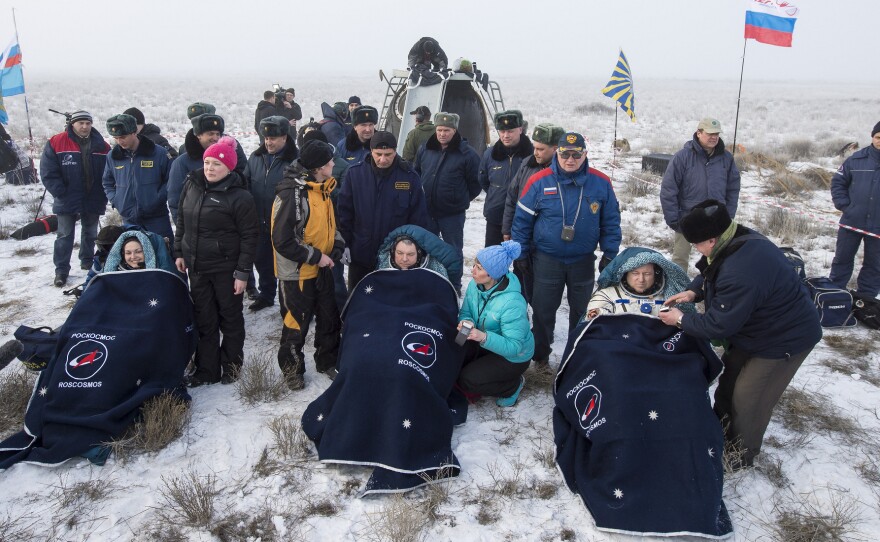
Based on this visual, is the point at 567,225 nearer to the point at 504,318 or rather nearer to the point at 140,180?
the point at 504,318

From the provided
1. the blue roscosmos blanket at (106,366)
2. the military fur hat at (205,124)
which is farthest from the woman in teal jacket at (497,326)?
the military fur hat at (205,124)

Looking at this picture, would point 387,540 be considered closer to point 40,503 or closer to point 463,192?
point 40,503

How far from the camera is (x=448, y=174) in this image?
5.70 metres

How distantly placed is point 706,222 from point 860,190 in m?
3.94

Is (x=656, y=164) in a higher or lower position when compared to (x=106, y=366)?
higher

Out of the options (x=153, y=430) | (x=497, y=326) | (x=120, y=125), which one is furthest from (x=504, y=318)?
(x=120, y=125)

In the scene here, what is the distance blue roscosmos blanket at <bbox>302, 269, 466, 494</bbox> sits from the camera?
10.9 ft

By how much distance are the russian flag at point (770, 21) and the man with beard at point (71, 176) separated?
8803 millimetres

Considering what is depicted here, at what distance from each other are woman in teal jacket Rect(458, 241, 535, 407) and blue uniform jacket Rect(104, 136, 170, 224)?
3290mm

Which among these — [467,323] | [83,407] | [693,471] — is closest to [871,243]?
[693,471]

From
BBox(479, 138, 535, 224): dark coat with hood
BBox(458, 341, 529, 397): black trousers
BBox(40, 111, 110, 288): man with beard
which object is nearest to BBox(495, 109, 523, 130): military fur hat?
BBox(479, 138, 535, 224): dark coat with hood

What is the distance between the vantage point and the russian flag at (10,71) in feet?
28.9

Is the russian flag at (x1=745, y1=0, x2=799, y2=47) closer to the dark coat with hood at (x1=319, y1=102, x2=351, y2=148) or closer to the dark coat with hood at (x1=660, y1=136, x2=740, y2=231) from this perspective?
the dark coat with hood at (x1=660, y1=136, x2=740, y2=231)

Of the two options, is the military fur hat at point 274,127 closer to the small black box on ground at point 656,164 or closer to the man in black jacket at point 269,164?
the man in black jacket at point 269,164
